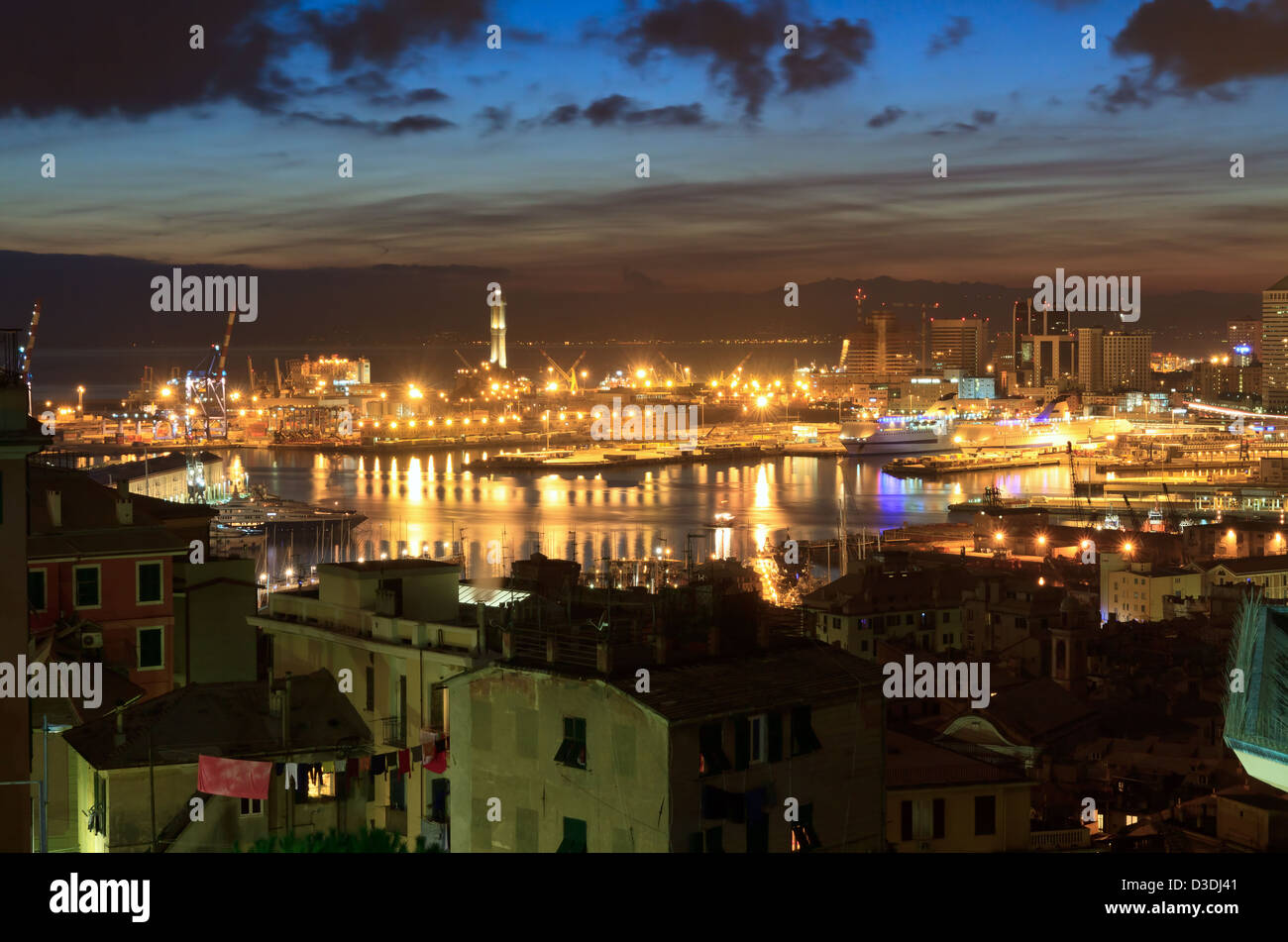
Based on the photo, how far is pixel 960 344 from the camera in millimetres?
56812

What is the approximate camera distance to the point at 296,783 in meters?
2.16

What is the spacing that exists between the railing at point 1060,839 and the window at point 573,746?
4.91ft

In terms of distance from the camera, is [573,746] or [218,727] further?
[218,727]

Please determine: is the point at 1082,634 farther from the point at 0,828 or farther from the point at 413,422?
the point at 413,422

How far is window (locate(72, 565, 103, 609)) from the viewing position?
9.06 feet

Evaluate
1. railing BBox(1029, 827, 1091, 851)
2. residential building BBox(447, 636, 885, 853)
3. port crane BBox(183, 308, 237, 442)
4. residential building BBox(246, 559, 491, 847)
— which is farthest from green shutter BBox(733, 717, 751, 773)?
port crane BBox(183, 308, 237, 442)

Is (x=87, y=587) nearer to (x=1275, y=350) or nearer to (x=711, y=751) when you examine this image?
(x=711, y=751)

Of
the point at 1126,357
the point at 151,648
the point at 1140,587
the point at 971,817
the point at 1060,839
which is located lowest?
the point at 1140,587

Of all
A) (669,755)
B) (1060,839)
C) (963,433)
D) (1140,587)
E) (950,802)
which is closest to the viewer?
(669,755)

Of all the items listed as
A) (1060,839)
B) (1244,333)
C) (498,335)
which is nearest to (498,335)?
(498,335)

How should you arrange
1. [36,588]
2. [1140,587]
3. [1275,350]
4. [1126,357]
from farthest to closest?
[1126,357] < [1275,350] < [1140,587] < [36,588]

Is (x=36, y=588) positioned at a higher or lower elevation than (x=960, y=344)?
lower

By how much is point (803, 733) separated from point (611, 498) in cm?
1670
